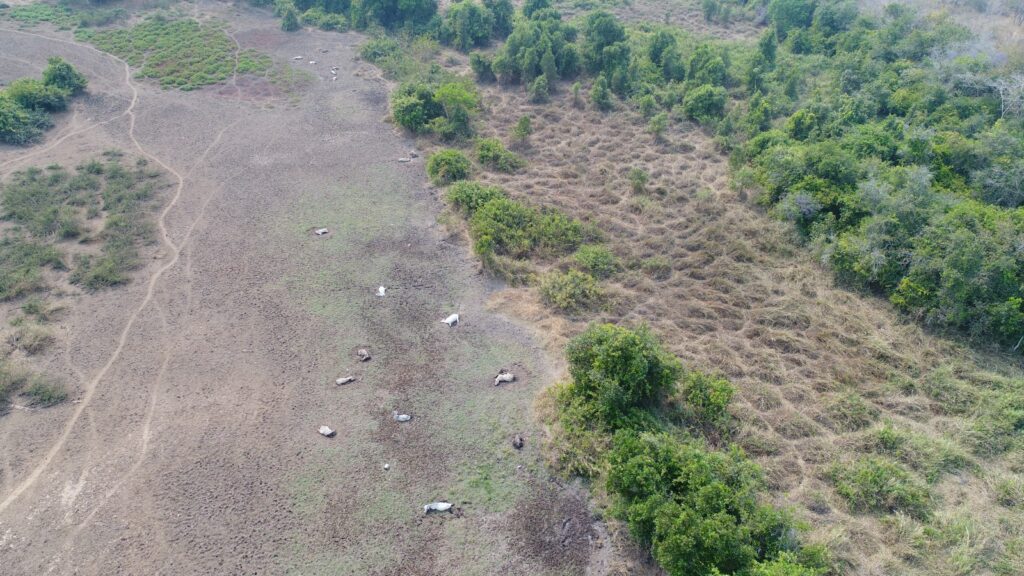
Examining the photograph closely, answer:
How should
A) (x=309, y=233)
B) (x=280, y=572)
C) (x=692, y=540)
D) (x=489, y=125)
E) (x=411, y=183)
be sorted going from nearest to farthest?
(x=692, y=540), (x=280, y=572), (x=309, y=233), (x=411, y=183), (x=489, y=125)

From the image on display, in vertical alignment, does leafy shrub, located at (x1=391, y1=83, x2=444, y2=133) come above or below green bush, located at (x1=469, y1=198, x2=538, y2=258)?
above

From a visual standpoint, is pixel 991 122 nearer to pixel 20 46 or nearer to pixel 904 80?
pixel 904 80

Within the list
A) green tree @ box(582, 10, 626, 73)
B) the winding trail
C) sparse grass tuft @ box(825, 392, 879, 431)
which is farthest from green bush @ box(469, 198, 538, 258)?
green tree @ box(582, 10, 626, 73)

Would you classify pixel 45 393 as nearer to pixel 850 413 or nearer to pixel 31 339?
pixel 31 339

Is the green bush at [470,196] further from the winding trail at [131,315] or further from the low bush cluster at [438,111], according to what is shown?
the winding trail at [131,315]

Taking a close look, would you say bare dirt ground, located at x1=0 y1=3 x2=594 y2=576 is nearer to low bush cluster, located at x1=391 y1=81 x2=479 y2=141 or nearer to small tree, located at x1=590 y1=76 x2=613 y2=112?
low bush cluster, located at x1=391 y1=81 x2=479 y2=141

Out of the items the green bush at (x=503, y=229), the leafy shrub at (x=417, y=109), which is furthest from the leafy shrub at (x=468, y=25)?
the green bush at (x=503, y=229)

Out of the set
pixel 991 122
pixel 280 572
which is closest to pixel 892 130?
pixel 991 122

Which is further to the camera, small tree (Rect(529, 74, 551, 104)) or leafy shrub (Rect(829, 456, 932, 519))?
small tree (Rect(529, 74, 551, 104))
